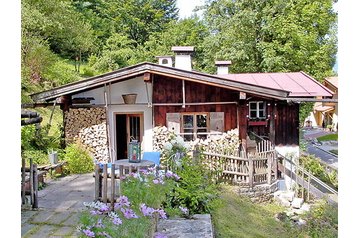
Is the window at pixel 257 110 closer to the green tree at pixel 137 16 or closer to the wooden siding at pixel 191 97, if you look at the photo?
the wooden siding at pixel 191 97

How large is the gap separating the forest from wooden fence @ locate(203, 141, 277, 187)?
6.90m

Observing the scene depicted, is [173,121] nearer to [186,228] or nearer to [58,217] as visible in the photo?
[58,217]

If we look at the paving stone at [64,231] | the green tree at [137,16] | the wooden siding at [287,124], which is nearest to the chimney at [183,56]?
the wooden siding at [287,124]

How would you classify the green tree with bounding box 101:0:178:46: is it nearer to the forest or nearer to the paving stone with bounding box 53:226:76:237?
the forest

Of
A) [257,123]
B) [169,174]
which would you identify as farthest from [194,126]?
[169,174]

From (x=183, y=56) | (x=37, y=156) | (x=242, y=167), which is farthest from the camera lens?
(x=183, y=56)

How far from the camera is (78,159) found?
7.11 meters

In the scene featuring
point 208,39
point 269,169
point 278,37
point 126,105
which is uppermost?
point 208,39

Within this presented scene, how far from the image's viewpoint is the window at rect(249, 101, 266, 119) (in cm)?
764

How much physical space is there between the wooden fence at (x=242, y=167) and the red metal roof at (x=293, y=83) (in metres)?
2.16

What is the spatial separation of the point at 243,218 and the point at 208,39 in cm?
1165

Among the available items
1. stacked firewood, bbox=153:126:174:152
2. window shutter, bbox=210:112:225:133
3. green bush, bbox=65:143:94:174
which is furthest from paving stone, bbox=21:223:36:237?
window shutter, bbox=210:112:225:133

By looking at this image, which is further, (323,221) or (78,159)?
(78,159)
